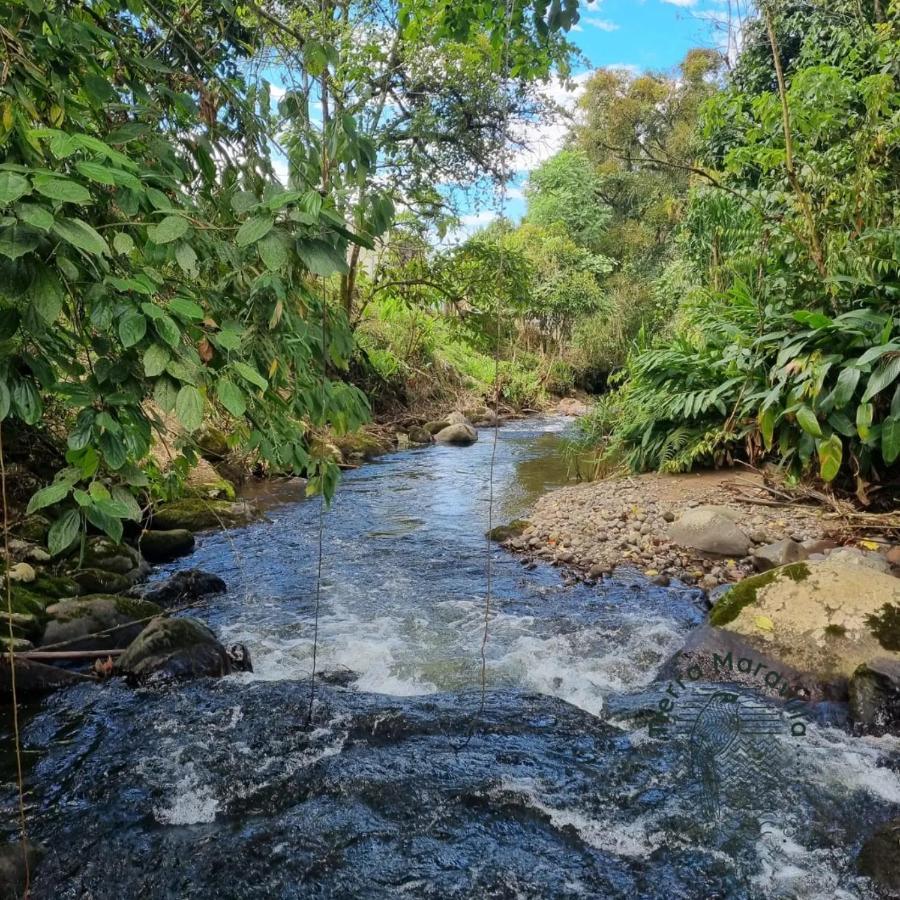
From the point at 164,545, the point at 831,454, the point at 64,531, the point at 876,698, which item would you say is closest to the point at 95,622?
the point at 164,545

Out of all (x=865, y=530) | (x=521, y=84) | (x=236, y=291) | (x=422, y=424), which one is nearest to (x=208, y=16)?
(x=236, y=291)

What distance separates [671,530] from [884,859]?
11.6 feet

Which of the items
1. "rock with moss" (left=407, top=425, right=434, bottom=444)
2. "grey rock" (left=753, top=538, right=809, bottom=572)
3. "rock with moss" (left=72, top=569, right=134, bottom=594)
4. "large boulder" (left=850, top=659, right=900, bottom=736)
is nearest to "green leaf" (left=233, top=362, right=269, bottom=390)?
"large boulder" (left=850, top=659, right=900, bottom=736)

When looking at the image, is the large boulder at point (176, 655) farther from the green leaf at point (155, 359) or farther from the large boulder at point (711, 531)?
the large boulder at point (711, 531)

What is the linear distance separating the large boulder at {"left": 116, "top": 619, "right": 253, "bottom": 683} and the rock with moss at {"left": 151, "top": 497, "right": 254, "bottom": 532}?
7.68 feet

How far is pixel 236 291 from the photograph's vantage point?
60.7 inches

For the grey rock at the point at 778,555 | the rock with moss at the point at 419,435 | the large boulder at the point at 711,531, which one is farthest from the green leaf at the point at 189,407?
the rock with moss at the point at 419,435

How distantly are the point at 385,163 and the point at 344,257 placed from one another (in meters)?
7.83

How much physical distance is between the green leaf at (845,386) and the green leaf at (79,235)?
4.94m

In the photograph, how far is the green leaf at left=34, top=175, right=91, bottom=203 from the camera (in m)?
0.98

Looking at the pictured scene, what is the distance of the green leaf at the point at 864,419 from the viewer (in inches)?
176

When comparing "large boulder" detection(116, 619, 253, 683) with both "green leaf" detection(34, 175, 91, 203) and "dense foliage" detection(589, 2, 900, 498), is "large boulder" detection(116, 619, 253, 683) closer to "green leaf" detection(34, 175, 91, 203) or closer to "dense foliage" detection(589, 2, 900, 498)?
"green leaf" detection(34, 175, 91, 203)

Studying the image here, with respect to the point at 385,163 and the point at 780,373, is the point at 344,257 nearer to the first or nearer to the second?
the point at 780,373

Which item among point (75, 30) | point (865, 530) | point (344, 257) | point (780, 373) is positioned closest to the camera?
point (344, 257)
